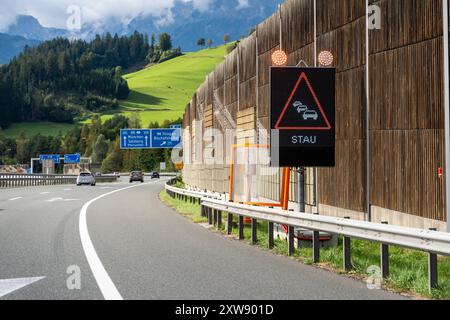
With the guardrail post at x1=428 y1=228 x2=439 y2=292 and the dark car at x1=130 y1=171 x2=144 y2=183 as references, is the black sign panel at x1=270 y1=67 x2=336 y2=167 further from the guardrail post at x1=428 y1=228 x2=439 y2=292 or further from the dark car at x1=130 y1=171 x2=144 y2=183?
the dark car at x1=130 y1=171 x2=144 y2=183

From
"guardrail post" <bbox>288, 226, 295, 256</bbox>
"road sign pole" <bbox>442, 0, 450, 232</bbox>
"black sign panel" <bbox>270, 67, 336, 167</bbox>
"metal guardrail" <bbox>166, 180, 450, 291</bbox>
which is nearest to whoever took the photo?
"metal guardrail" <bbox>166, 180, 450, 291</bbox>

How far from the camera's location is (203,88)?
39250mm

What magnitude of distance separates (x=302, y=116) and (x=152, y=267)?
16.8ft

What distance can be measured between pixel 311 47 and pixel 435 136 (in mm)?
6898

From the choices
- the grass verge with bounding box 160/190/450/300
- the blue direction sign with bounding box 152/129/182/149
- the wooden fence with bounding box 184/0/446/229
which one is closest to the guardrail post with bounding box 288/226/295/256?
the grass verge with bounding box 160/190/450/300

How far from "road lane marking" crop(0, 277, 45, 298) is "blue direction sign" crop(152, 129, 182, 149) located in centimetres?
6339

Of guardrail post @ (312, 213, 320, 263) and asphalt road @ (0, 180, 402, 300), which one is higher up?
guardrail post @ (312, 213, 320, 263)

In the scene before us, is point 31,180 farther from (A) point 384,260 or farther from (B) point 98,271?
(A) point 384,260

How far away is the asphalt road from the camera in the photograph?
798cm

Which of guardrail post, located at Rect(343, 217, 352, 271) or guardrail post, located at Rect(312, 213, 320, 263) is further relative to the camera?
guardrail post, located at Rect(312, 213, 320, 263)

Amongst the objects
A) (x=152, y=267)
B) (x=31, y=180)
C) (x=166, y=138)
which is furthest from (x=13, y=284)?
(x=166, y=138)

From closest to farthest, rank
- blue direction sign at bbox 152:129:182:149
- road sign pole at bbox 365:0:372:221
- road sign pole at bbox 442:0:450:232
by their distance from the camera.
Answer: road sign pole at bbox 442:0:450:232, road sign pole at bbox 365:0:372:221, blue direction sign at bbox 152:129:182:149

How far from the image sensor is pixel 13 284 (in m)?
8.62
